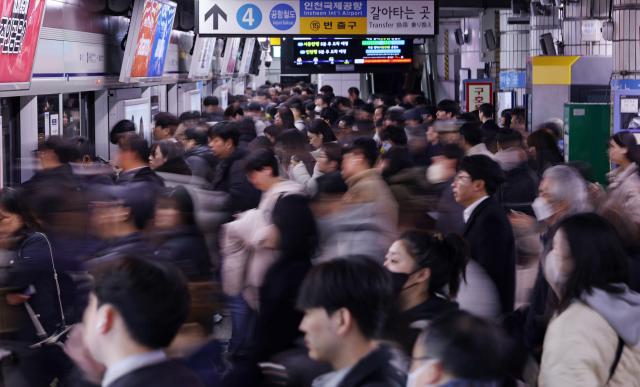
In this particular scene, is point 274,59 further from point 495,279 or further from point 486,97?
point 495,279

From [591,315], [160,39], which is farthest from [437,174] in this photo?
[160,39]

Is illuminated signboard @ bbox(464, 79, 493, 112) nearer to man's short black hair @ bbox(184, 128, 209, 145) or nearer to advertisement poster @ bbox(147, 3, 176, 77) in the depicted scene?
advertisement poster @ bbox(147, 3, 176, 77)

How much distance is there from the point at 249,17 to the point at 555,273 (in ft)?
34.3

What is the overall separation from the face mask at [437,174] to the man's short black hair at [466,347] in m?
4.25

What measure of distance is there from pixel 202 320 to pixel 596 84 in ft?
41.0

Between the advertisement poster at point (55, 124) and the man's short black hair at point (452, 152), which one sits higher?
the advertisement poster at point (55, 124)

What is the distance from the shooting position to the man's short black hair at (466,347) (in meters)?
2.38

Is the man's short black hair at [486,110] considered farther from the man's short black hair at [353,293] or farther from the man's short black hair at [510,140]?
the man's short black hair at [353,293]

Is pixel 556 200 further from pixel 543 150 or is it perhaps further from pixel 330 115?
pixel 330 115

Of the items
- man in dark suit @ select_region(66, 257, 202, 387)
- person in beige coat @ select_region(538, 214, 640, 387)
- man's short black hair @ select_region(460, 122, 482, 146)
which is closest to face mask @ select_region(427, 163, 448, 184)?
man's short black hair @ select_region(460, 122, 482, 146)

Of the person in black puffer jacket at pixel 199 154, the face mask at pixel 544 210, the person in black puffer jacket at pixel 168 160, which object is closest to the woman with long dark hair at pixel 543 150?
the person in black puffer jacket at pixel 199 154

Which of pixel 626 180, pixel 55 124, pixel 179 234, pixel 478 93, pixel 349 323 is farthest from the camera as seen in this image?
pixel 478 93

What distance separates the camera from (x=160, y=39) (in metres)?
13.0

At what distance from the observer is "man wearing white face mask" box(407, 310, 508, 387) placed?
2373 mm
